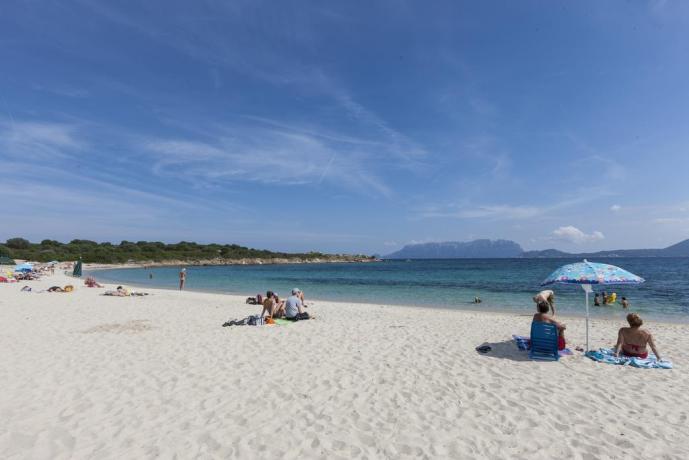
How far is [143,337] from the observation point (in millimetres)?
9305

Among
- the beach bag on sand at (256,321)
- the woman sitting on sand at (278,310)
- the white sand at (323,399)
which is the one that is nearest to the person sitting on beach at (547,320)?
the white sand at (323,399)

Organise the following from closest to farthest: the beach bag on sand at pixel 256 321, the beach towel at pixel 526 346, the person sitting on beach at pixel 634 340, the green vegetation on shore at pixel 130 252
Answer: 1. the person sitting on beach at pixel 634 340
2. the beach towel at pixel 526 346
3. the beach bag on sand at pixel 256 321
4. the green vegetation on shore at pixel 130 252

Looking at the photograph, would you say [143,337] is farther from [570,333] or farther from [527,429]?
[570,333]

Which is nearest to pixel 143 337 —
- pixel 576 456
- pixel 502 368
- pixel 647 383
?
pixel 502 368

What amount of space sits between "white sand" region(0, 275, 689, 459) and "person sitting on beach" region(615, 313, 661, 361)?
1.84 ft

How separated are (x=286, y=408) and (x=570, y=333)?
9.08 metres

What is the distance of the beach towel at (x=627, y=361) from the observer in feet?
21.9

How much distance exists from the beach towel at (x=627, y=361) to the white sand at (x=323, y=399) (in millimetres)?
190

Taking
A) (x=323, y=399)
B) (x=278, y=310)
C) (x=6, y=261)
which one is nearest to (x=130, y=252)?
(x=6, y=261)

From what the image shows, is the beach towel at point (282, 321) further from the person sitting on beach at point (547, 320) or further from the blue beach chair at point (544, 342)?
the person sitting on beach at point (547, 320)

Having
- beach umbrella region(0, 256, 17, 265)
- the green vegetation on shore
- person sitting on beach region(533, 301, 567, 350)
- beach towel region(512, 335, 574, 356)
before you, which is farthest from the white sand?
the green vegetation on shore

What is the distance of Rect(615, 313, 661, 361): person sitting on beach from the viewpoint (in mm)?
7004

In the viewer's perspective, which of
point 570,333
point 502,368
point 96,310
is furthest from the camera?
point 96,310

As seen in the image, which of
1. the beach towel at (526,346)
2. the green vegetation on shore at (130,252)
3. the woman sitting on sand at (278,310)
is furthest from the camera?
the green vegetation on shore at (130,252)
